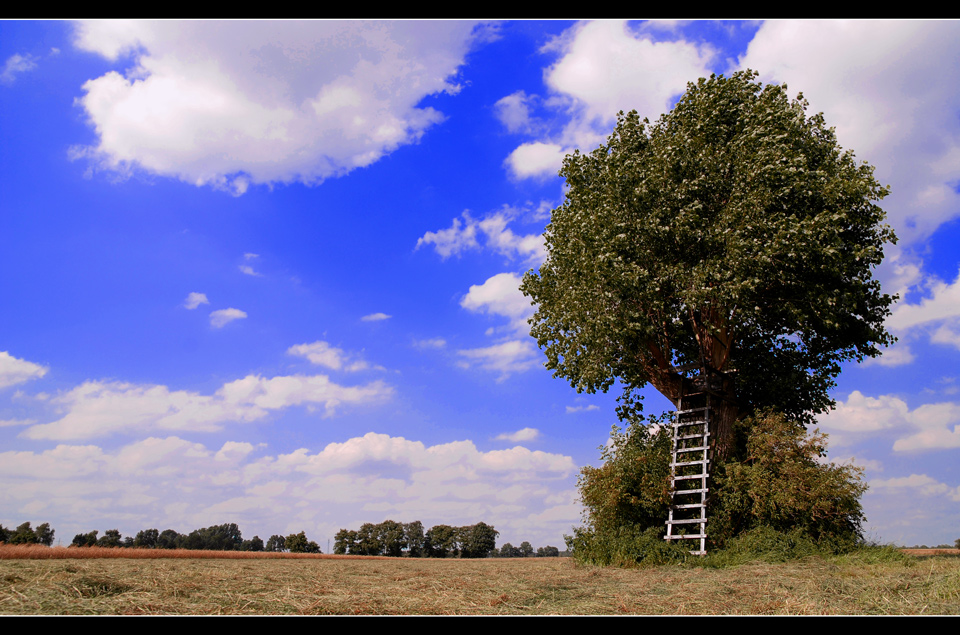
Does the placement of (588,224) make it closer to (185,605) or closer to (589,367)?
(589,367)

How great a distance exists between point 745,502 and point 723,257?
22.4ft

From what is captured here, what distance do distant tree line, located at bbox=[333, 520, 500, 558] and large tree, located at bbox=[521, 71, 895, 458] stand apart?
129 ft

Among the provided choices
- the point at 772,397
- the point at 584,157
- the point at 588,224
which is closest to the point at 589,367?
the point at 588,224

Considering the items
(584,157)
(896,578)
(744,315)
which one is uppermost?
(584,157)

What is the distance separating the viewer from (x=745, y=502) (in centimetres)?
1448

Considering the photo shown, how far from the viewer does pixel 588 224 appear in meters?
16.3

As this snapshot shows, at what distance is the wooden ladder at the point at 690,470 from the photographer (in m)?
14.8

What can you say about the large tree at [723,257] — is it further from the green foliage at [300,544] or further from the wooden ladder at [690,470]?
the green foliage at [300,544]

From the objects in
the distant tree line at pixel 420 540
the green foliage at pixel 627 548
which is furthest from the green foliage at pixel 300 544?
the green foliage at pixel 627 548

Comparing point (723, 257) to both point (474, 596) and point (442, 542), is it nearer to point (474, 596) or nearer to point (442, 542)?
point (474, 596)

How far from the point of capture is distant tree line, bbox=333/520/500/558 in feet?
167
